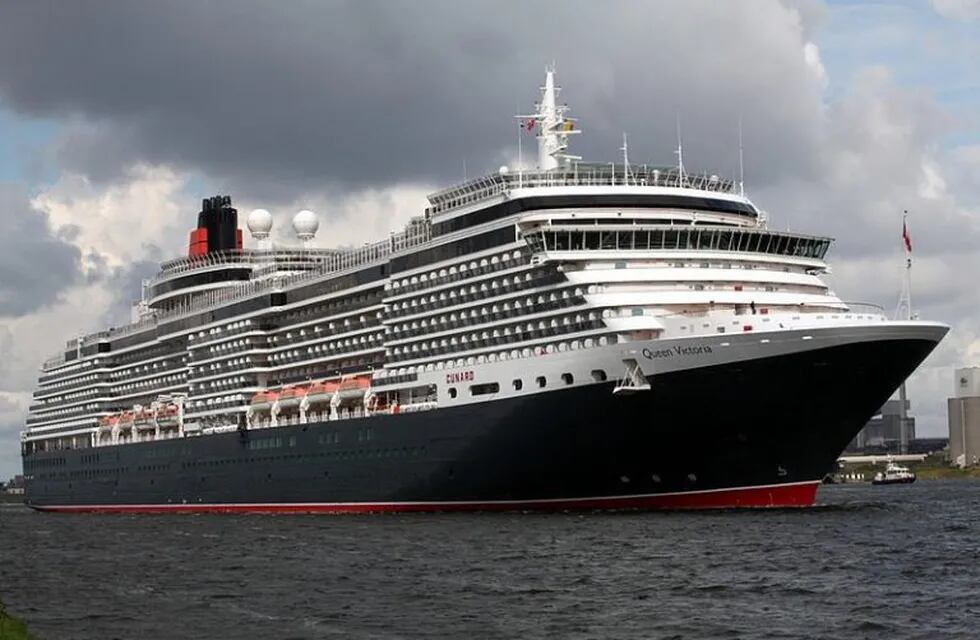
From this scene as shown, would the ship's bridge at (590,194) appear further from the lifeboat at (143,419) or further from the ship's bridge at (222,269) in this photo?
the lifeboat at (143,419)

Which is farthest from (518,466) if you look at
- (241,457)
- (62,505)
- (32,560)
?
(62,505)

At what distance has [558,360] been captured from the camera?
5475 centimetres

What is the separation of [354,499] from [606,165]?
19.3m

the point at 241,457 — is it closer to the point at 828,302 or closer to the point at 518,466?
the point at 518,466

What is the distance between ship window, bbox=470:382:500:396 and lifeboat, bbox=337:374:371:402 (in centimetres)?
957

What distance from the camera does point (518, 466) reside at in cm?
5597

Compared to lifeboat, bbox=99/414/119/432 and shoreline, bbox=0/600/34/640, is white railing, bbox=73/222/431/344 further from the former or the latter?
shoreline, bbox=0/600/34/640

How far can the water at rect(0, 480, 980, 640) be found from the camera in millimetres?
31203

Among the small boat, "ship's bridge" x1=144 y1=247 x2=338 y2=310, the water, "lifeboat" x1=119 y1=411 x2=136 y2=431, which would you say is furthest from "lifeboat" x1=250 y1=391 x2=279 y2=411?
the small boat

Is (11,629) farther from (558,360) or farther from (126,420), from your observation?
(126,420)

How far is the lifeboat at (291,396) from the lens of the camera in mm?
72875

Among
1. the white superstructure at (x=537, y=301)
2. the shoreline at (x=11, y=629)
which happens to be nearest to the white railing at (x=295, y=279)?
the white superstructure at (x=537, y=301)

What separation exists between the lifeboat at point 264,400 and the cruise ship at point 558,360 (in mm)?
135

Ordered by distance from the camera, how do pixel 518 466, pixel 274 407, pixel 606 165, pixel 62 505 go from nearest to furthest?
1. pixel 518 466
2. pixel 606 165
3. pixel 274 407
4. pixel 62 505
